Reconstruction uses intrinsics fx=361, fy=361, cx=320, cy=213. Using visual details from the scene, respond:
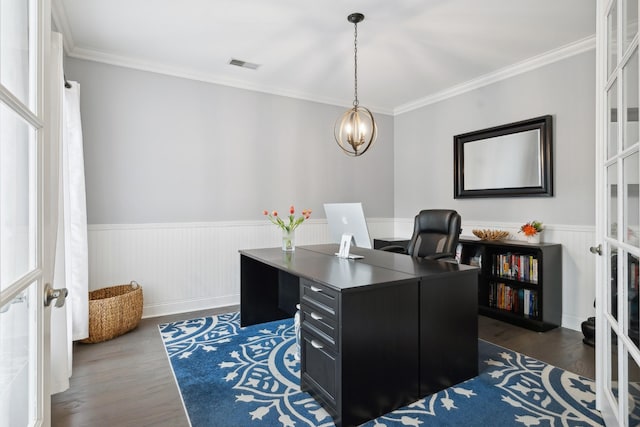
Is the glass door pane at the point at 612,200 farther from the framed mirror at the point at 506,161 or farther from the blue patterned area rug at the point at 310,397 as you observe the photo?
the framed mirror at the point at 506,161

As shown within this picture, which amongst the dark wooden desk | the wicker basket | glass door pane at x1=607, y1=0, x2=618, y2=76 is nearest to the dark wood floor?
the wicker basket

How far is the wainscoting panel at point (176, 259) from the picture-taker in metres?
3.40

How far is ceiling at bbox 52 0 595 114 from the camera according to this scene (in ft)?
8.55

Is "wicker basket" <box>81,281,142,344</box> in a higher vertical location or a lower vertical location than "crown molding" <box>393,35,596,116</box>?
lower

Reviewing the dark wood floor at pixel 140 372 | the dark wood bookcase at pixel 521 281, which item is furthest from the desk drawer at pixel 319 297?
the dark wood bookcase at pixel 521 281

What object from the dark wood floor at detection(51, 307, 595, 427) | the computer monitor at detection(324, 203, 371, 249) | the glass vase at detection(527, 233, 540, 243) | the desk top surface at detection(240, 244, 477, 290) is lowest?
the dark wood floor at detection(51, 307, 595, 427)

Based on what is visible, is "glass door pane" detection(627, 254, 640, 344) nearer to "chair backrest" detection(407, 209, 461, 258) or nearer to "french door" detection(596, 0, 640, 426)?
"french door" detection(596, 0, 640, 426)

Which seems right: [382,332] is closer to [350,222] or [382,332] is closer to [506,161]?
[350,222]

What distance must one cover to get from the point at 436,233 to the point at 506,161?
4.12ft

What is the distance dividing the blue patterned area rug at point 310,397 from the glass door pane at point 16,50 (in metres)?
1.69

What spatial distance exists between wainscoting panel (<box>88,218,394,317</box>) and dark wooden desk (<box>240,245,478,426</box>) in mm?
1784

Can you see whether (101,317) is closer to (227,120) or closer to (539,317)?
(227,120)

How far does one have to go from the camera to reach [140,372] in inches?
95.0

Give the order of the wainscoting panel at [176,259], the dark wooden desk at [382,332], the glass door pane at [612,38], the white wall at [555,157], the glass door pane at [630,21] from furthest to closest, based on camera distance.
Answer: the wainscoting panel at [176,259] → the white wall at [555,157] → the dark wooden desk at [382,332] → the glass door pane at [612,38] → the glass door pane at [630,21]
